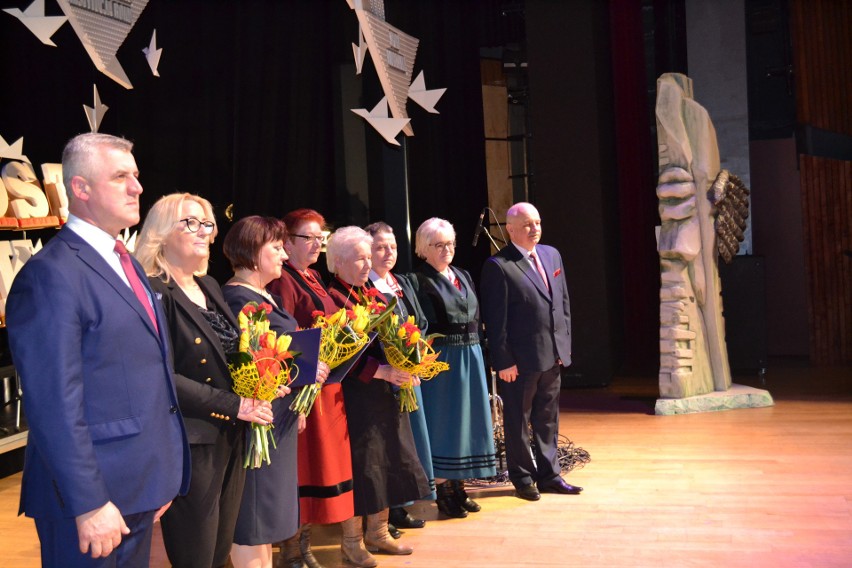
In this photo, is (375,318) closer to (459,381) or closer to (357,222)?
(459,381)

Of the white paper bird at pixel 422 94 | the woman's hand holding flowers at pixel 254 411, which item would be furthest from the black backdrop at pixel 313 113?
the woman's hand holding flowers at pixel 254 411

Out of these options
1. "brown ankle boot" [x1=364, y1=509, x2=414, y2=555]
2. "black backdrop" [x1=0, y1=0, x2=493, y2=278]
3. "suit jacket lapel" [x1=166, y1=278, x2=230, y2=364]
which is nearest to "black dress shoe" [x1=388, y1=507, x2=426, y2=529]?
"brown ankle boot" [x1=364, y1=509, x2=414, y2=555]

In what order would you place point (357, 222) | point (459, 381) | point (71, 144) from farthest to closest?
1. point (357, 222)
2. point (459, 381)
3. point (71, 144)

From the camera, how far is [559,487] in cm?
501

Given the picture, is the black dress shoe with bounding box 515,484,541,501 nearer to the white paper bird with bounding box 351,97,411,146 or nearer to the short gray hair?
the white paper bird with bounding box 351,97,411,146

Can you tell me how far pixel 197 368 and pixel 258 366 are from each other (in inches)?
6.9

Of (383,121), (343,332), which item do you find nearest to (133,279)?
(343,332)

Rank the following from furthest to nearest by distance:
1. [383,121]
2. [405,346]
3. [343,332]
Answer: [383,121] → [405,346] → [343,332]

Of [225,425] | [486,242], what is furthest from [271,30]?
[225,425]

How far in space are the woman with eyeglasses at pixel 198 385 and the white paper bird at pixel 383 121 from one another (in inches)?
130

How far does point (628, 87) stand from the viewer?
30.7 feet

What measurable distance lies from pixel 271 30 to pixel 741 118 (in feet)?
14.8

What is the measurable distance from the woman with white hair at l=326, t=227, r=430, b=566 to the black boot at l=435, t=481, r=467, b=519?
2.21ft

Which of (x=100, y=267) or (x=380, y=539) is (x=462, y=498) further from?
(x=100, y=267)
